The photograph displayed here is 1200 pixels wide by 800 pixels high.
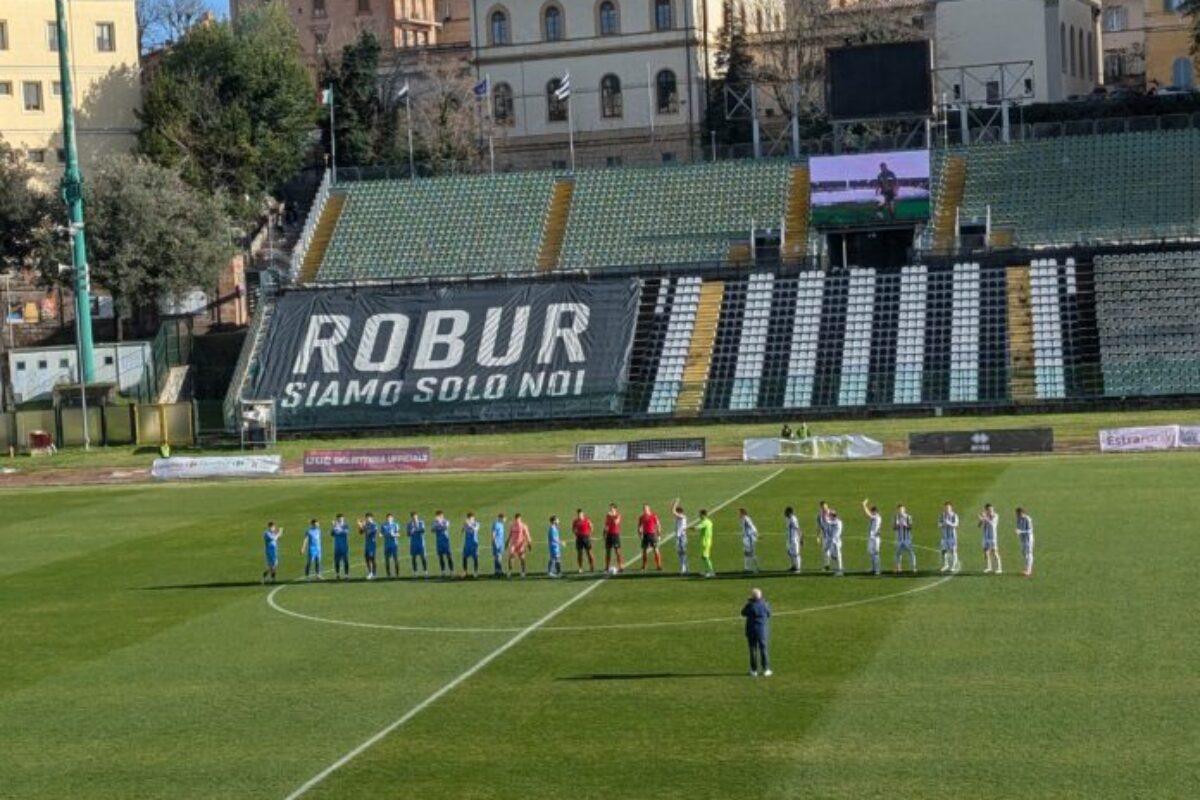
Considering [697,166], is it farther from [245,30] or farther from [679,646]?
[679,646]

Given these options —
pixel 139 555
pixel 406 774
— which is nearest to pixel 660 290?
pixel 139 555

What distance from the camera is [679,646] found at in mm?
37625

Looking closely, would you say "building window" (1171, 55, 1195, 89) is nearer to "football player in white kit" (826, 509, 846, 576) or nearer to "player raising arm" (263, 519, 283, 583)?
"football player in white kit" (826, 509, 846, 576)

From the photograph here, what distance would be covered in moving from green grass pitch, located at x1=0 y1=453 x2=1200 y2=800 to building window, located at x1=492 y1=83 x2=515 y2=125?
66674 mm

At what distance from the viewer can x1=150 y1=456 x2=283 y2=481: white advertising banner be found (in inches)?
2936

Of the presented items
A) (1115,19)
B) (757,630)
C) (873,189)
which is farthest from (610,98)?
(757,630)

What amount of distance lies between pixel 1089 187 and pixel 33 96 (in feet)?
186

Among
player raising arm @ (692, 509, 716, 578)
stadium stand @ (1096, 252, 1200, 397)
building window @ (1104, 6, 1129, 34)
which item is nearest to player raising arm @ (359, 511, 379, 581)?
player raising arm @ (692, 509, 716, 578)

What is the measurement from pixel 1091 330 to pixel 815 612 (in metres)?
45.0

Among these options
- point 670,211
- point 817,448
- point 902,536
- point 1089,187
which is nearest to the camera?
point 902,536

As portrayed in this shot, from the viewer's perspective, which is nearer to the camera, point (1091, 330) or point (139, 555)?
point (139, 555)

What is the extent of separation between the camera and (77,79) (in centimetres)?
11181

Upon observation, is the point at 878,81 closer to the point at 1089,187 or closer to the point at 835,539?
the point at 1089,187

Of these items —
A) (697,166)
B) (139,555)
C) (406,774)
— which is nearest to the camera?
(406,774)
